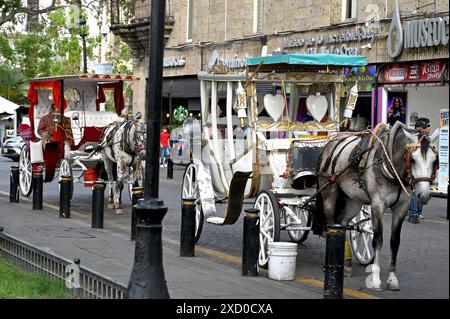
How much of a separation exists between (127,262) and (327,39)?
20668mm

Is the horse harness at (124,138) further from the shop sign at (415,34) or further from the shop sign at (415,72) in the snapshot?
the shop sign at (415,72)

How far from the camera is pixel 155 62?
9.57 m

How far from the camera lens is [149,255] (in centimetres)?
903

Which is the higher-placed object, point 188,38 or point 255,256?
point 188,38

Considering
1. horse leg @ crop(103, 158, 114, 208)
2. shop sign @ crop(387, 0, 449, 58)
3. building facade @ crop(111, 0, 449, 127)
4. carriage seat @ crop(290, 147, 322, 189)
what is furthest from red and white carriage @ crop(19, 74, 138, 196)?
shop sign @ crop(387, 0, 449, 58)

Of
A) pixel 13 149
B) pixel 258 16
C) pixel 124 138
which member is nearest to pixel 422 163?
pixel 124 138

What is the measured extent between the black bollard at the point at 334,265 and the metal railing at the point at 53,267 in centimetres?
241

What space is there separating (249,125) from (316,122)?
1262 millimetres

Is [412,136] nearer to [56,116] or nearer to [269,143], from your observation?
[269,143]

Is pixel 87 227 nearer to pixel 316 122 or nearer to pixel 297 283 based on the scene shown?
pixel 316 122

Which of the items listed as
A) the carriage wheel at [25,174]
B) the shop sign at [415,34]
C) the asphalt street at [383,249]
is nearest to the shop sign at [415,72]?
the shop sign at [415,34]

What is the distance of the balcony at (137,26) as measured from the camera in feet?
147
